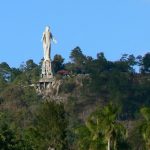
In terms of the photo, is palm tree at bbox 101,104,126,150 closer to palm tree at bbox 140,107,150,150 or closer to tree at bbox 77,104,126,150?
tree at bbox 77,104,126,150

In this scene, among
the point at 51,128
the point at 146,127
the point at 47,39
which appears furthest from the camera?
the point at 47,39

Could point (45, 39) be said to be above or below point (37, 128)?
above

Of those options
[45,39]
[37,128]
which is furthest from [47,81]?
[37,128]

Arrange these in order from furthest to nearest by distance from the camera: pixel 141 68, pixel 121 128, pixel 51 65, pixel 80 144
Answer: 1. pixel 141 68
2. pixel 51 65
3. pixel 80 144
4. pixel 121 128

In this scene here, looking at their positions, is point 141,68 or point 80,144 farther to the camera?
point 141,68

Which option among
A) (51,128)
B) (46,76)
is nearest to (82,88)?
(46,76)

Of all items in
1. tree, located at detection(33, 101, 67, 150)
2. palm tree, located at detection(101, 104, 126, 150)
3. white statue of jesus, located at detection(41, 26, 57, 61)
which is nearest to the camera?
palm tree, located at detection(101, 104, 126, 150)

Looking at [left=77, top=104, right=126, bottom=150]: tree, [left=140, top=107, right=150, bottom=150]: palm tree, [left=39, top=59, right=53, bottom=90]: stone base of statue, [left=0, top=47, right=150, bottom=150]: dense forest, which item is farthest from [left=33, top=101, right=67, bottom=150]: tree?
[left=39, top=59, right=53, bottom=90]: stone base of statue

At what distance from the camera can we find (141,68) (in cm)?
16112

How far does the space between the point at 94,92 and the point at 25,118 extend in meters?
17.2

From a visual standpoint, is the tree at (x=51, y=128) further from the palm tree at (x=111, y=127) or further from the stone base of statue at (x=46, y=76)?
the stone base of statue at (x=46, y=76)

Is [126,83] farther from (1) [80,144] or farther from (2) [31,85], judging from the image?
(1) [80,144]

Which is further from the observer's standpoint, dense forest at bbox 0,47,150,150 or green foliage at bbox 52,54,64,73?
green foliage at bbox 52,54,64,73

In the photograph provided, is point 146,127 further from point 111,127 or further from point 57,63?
point 57,63
